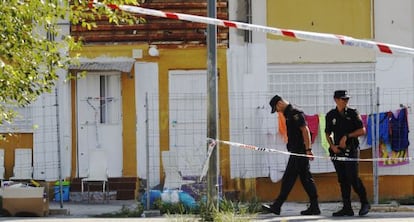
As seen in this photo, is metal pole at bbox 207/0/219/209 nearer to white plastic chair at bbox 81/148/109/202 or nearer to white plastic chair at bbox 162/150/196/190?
white plastic chair at bbox 162/150/196/190

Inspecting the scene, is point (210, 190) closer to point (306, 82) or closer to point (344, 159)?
point (344, 159)

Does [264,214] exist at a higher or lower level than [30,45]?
lower

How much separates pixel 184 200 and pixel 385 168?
4.16m

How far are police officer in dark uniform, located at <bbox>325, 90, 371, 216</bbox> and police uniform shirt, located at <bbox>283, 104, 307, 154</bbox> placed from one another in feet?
1.56

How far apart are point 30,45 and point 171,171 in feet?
23.3

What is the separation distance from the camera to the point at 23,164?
14.2m


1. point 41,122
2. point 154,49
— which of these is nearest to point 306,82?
point 154,49

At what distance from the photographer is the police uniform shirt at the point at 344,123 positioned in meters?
11.1

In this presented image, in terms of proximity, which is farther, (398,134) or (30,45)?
(398,134)

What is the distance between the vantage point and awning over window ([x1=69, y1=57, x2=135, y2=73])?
46.1ft

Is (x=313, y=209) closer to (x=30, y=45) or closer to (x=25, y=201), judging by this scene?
(x=25, y=201)

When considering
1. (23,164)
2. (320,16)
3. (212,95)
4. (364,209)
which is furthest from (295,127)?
(23,164)

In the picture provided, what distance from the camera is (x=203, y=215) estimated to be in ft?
29.9

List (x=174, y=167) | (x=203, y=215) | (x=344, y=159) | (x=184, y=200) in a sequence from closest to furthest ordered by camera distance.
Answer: (x=203, y=215), (x=344, y=159), (x=184, y=200), (x=174, y=167)
